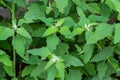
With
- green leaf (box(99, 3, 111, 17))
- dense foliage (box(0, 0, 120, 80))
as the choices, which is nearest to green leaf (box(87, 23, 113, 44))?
dense foliage (box(0, 0, 120, 80))

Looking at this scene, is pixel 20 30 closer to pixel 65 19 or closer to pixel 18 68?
pixel 65 19

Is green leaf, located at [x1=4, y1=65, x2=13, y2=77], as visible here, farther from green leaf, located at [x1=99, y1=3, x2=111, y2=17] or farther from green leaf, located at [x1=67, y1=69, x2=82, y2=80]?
green leaf, located at [x1=99, y1=3, x2=111, y2=17]

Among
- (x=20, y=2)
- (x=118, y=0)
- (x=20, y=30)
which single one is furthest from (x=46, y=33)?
(x=118, y=0)

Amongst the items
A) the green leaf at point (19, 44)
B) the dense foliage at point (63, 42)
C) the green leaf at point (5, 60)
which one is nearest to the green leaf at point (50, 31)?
the dense foliage at point (63, 42)

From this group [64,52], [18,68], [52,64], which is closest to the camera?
[52,64]

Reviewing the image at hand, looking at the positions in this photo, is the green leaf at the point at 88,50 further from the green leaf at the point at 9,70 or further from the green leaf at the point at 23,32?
→ the green leaf at the point at 9,70

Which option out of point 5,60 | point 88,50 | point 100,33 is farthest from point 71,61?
point 5,60

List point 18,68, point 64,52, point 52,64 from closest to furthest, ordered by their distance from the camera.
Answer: point 52,64 → point 64,52 → point 18,68
